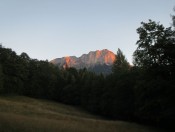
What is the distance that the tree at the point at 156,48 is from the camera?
38.8 metres

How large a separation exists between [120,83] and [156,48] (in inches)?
1259

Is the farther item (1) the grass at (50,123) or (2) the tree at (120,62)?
(2) the tree at (120,62)

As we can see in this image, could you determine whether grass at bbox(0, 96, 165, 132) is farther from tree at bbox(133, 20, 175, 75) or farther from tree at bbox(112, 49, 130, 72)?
tree at bbox(112, 49, 130, 72)

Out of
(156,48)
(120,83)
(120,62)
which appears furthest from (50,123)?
(120,62)

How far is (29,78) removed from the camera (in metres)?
105

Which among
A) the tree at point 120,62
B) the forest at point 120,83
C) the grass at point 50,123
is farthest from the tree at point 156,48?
the tree at point 120,62

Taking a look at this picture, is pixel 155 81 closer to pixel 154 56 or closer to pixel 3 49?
pixel 154 56

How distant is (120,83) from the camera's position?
70625mm

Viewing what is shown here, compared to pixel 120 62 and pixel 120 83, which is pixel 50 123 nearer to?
pixel 120 83

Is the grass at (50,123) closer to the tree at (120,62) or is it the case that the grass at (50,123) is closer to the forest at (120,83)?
the forest at (120,83)

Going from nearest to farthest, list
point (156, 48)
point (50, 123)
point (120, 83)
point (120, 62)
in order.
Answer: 1. point (50, 123)
2. point (156, 48)
3. point (120, 83)
4. point (120, 62)

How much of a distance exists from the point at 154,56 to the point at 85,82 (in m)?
60.9

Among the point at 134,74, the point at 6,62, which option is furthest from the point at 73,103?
the point at 134,74

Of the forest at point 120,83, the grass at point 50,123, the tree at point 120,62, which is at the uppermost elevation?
the tree at point 120,62
